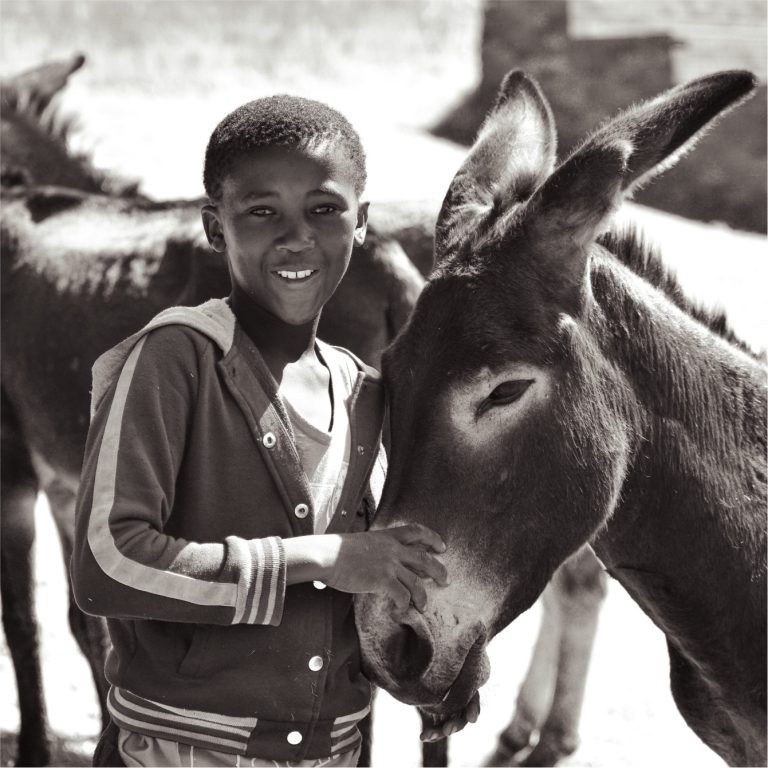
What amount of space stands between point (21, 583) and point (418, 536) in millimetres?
3385

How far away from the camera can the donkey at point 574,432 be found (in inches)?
95.9

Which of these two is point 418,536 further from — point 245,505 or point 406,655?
point 245,505

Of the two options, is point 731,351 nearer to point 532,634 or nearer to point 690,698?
point 690,698

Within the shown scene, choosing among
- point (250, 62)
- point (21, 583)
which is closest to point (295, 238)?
point (21, 583)

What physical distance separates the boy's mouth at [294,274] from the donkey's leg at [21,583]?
329 centimetres

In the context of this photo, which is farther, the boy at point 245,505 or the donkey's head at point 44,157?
the donkey's head at point 44,157

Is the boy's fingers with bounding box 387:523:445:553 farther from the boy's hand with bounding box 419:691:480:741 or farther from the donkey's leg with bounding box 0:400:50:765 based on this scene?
the donkey's leg with bounding box 0:400:50:765

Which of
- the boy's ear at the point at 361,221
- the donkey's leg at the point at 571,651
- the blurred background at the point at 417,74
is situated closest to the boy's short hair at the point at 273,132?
the boy's ear at the point at 361,221

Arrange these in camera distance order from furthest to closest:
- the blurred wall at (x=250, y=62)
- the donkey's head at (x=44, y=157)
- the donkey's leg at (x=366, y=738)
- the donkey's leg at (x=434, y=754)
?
the blurred wall at (x=250, y=62) < the donkey's head at (x=44, y=157) < the donkey's leg at (x=434, y=754) < the donkey's leg at (x=366, y=738)

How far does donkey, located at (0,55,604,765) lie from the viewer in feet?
16.1

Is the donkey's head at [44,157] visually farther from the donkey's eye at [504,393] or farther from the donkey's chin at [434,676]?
→ the donkey's chin at [434,676]

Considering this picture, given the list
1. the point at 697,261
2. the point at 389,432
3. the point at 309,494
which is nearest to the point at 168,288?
the point at 389,432

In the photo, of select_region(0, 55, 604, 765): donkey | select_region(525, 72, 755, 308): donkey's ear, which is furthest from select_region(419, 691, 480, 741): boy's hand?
select_region(0, 55, 604, 765): donkey

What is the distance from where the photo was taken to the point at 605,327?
2.64m
